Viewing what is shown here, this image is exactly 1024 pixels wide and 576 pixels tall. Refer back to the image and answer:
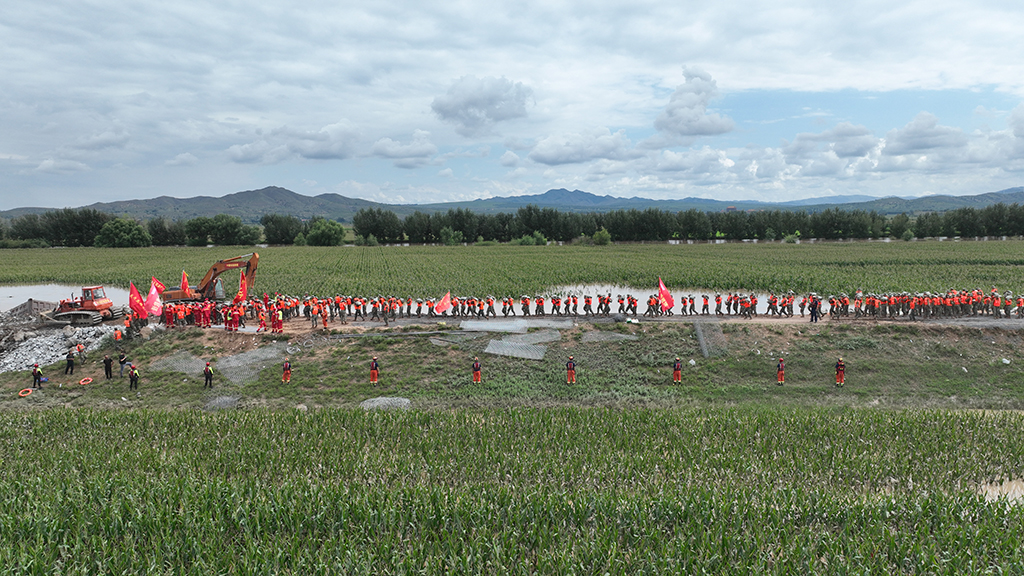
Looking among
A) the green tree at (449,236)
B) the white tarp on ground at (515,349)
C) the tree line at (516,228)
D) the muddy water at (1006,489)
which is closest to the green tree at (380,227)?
the tree line at (516,228)

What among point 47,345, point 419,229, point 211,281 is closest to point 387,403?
point 211,281

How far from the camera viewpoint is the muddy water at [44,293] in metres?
46.4

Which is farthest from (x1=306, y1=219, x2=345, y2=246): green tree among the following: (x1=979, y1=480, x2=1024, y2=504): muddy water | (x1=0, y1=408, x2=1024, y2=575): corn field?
(x1=979, y1=480, x2=1024, y2=504): muddy water

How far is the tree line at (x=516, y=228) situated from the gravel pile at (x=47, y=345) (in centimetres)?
9273

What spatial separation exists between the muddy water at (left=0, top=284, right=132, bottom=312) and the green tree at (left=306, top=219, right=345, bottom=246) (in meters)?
66.5

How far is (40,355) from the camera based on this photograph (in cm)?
2541

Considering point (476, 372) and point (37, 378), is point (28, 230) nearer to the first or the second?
point (37, 378)

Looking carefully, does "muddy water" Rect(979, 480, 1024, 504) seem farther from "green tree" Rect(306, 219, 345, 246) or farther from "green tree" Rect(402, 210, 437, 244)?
"green tree" Rect(306, 219, 345, 246)

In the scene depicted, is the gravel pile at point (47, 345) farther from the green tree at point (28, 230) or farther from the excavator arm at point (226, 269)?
the green tree at point (28, 230)

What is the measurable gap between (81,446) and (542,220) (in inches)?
4575

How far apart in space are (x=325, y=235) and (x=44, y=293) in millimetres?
72474

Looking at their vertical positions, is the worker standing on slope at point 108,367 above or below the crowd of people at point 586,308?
below

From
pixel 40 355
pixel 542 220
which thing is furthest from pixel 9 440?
pixel 542 220

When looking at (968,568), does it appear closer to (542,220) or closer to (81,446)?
(81,446)
